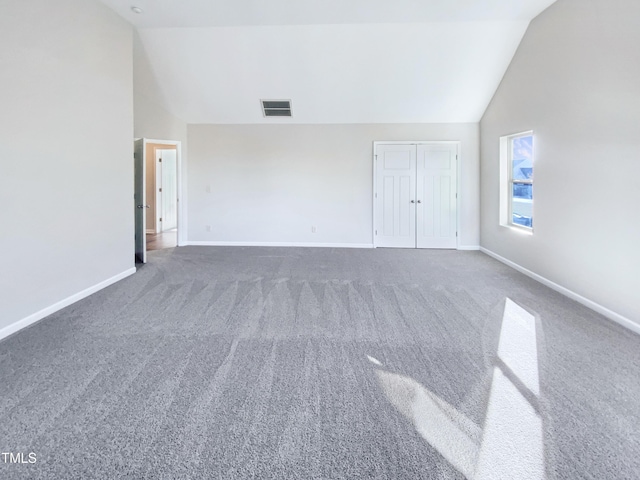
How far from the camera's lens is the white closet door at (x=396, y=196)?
6.22 meters

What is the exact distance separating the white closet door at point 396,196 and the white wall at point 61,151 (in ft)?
13.9

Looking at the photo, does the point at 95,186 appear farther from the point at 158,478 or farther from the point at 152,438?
the point at 158,478

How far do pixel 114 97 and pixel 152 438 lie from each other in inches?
152

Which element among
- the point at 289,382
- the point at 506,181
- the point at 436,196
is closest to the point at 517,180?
the point at 506,181

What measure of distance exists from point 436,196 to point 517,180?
1510 millimetres

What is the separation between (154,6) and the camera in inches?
146

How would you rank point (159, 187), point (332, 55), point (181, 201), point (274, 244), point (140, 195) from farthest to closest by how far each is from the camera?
point (159, 187)
point (274, 244)
point (181, 201)
point (140, 195)
point (332, 55)

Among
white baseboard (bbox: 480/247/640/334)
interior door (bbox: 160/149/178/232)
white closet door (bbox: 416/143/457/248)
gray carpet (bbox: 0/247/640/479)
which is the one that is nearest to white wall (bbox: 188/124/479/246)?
white closet door (bbox: 416/143/457/248)

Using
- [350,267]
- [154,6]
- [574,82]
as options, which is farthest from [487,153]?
[154,6]

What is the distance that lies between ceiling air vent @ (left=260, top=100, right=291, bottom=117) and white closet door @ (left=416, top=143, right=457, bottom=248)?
103 inches

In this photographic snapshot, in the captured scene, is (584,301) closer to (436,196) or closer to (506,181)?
(506,181)

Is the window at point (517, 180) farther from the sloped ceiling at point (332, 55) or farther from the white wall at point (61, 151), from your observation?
the white wall at point (61, 151)

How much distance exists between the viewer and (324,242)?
646 centimetres

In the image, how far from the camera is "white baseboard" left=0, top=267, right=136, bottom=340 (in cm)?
260
